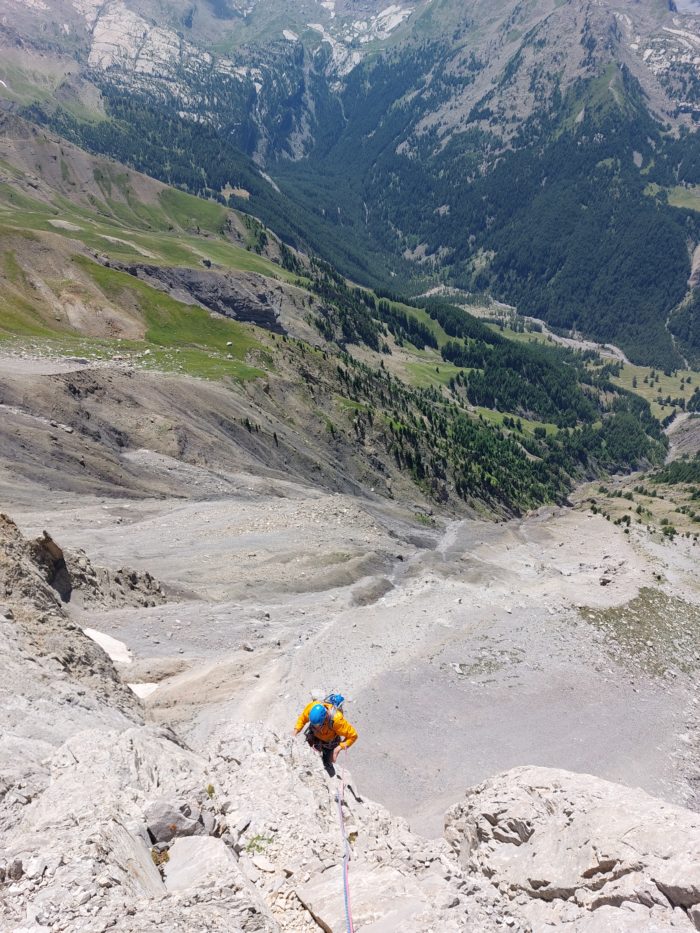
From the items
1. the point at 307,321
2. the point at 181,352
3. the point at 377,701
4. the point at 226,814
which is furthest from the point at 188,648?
the point at 307,321

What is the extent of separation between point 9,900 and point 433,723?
21708mm

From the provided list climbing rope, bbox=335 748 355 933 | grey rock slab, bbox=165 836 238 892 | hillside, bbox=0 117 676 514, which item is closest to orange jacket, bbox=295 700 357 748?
climbing rope, bbox=335 748 355 933

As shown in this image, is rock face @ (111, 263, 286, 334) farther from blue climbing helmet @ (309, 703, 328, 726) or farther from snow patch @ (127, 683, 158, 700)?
blue climbing helmet @ (309, 703, 328, 726)

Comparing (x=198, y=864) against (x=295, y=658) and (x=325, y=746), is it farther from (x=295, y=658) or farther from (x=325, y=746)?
(x=295, y=658)

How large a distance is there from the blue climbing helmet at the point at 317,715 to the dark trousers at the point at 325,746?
71 centimetres

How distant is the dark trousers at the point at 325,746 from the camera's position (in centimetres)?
1791

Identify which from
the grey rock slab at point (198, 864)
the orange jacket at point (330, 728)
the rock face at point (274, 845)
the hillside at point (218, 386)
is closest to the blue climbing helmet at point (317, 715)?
the orange jacket at point (330, 728)

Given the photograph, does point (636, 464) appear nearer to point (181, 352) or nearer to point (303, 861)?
point (181, 352)

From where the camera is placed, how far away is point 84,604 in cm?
2953

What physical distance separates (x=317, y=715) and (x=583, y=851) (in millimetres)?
7313

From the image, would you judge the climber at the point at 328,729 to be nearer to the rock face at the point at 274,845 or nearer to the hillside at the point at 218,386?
the rock face at the point at 274,845

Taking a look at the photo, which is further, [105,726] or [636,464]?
[636,464]

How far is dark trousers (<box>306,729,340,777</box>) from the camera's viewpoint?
17.9 metres

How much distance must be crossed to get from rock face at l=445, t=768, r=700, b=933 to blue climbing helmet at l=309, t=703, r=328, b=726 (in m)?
4.66
